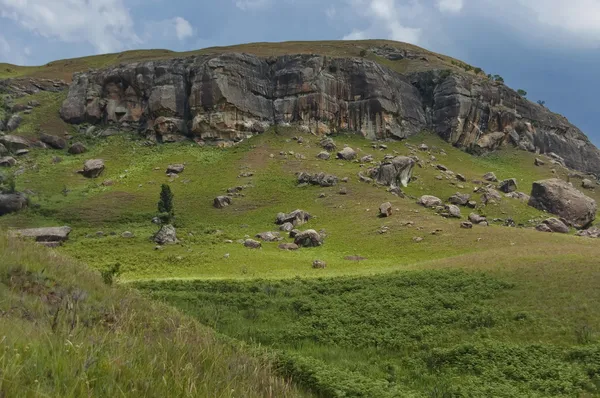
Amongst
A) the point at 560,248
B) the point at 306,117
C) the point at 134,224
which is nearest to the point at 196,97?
the point at 306,117

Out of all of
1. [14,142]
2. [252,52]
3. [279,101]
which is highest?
[252,52]

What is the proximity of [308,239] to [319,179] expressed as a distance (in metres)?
18.6

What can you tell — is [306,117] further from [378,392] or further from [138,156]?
[378,392]

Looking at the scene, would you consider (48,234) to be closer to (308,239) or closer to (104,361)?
(308,239)

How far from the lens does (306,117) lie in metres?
77.4

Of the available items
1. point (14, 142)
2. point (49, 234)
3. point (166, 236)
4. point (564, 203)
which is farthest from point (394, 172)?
point (14, 142)

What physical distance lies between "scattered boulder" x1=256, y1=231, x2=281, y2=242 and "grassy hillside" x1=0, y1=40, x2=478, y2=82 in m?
60.1

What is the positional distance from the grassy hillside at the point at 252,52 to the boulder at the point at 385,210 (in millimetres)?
58239

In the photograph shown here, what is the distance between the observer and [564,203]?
57281mm

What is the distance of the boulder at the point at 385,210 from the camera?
45.0m

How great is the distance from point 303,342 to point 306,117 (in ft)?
216

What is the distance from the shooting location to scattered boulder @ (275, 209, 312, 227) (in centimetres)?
4656

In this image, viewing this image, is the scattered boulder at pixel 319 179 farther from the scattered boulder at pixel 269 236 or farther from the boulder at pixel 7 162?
the boulder at pixel 7 162

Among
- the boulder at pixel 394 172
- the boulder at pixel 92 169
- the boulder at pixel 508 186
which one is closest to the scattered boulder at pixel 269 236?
A: the boulder at pixel 394 172
